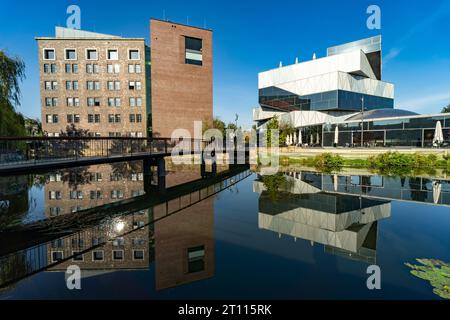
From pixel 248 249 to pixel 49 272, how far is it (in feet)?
18.1

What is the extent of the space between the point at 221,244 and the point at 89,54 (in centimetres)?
4951

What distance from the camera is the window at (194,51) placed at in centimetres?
4606

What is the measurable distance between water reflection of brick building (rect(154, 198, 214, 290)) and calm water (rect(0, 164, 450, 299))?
0.04m

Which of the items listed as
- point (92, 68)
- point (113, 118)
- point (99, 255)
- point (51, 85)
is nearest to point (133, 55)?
point (92, 68)

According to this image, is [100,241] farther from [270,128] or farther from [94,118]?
[94,118]

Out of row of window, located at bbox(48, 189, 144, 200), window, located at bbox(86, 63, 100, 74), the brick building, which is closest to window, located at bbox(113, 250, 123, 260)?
row of window, located at bbox(48, 189, 144, 200)

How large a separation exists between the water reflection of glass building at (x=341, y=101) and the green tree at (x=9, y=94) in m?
40.5

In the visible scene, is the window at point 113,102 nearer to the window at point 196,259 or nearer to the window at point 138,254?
the window at point 138,254

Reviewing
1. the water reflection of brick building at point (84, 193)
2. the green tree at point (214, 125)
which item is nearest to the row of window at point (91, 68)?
the green tree at point (214, 125)

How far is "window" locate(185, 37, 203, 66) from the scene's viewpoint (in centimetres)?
4606

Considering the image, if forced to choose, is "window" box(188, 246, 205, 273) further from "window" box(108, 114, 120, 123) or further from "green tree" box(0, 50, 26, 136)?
"window" box(108, 114, 120, 123)

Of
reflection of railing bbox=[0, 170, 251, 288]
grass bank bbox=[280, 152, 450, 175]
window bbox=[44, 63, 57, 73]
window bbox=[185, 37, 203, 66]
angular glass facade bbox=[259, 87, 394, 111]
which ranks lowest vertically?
reflection of railing bbox=[0, 170, 251, 288]

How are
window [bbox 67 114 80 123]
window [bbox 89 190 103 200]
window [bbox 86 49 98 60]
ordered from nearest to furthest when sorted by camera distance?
window [bbox 89 190 103 200] < window [bbox 67 114 80 123] < window [bbox 86 49 98 60]
